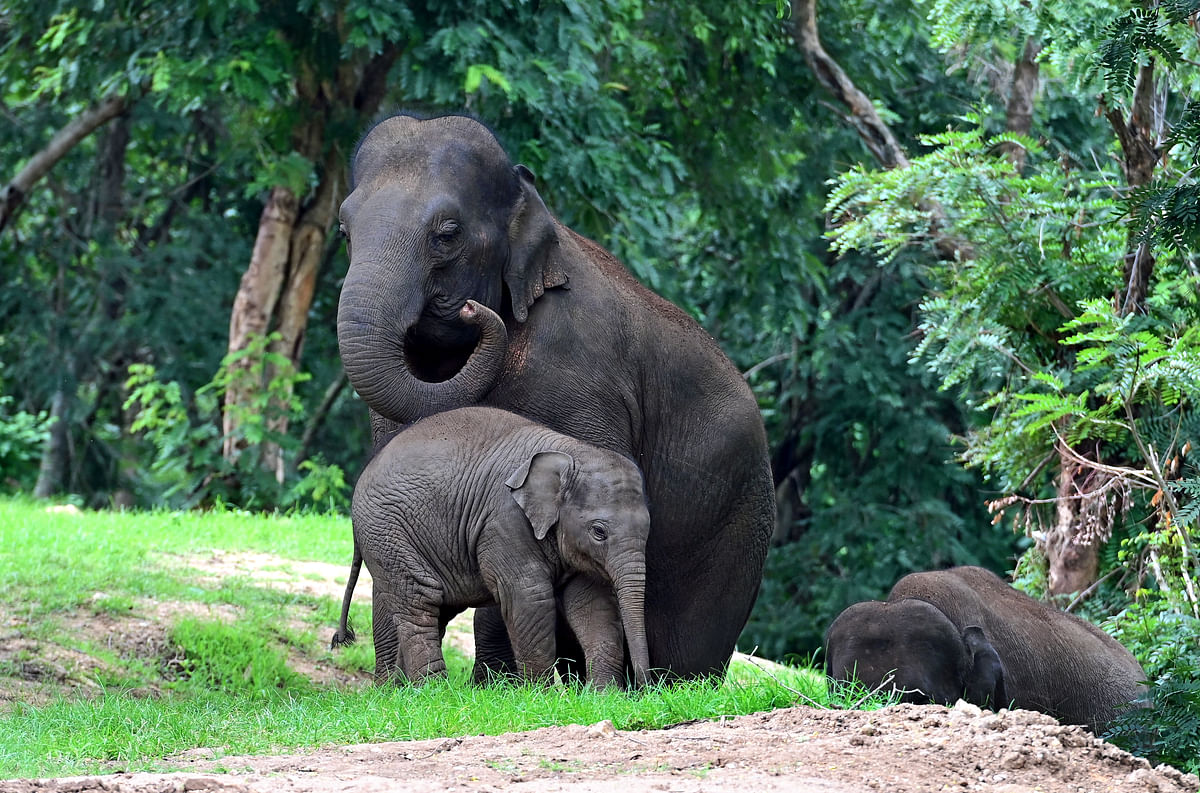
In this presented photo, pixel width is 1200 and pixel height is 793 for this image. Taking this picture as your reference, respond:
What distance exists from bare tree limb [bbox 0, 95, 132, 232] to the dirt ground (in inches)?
505

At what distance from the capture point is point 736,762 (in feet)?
16.9

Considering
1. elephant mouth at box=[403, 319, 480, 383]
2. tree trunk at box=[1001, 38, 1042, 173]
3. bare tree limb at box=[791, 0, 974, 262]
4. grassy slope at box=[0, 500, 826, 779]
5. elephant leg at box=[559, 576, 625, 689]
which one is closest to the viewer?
grassy slope at box=[0, 500, 826, 779]

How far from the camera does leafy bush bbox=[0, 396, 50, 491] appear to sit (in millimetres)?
20094

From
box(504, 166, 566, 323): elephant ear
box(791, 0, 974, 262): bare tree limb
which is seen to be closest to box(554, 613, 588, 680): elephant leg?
box(504, 166, 566, 323): elephant ear

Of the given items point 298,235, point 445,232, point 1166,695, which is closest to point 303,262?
point 298,235

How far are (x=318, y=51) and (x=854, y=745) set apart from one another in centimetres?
1117

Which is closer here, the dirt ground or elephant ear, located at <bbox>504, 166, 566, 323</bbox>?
the dirt ground

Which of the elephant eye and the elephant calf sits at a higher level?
the elephant eye

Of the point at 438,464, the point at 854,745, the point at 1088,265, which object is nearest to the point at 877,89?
the point at 1088,265

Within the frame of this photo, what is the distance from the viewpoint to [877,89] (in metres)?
17.4

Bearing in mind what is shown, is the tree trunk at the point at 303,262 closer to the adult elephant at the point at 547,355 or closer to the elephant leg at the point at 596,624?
the adult elephant at the point at 547,355

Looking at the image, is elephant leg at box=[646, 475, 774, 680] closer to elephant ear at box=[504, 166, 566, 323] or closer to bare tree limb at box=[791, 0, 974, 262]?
elephant ear at box=[504, 166, 566, 323]

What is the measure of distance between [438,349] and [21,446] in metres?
14.3

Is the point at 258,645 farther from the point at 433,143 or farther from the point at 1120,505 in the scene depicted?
the point at 1120,505
